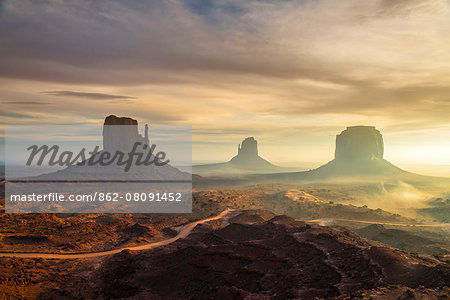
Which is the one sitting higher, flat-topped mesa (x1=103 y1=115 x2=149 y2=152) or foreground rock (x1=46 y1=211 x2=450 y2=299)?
flat-topped mesa (x1=103 y1=115 x2=149 y2=152)

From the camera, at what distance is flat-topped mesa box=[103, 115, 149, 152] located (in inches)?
6845

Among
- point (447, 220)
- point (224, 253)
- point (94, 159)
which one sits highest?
point (94, 159)

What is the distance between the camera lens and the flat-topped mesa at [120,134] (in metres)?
174

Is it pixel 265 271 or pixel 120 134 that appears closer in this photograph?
pixel 265 271

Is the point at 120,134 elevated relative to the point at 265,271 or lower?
elevated

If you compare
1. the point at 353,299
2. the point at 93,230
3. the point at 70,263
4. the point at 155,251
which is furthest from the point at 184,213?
the point at 353,299

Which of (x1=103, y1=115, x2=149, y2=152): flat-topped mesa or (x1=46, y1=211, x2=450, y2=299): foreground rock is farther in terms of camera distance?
(x1=103, y1=115, x2=149, y2=152): flat-topped mesa

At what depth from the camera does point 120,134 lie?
176750 millimetres

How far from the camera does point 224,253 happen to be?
43.0 meters

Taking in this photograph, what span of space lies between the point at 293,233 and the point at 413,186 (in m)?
159

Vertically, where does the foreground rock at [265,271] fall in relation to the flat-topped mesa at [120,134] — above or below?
below

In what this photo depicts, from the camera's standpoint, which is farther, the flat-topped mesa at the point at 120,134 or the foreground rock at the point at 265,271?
the flat-topped mesa at the point at 120,134

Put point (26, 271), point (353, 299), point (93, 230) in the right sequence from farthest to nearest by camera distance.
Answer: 1. point (93, 230)
2. point (26, 271)
3. point (353, 299)

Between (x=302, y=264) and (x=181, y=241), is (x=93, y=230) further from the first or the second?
(x=302, y=264)
